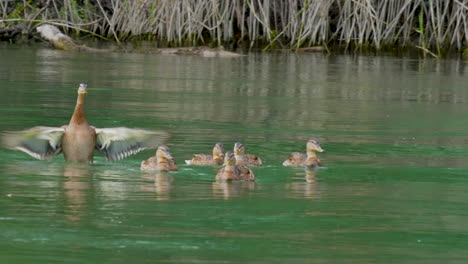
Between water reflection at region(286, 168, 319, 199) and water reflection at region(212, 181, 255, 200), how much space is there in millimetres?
246

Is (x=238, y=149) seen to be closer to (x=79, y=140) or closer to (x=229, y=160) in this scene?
(x=229, y=160)

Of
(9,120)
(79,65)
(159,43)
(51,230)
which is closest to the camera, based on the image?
(51,230)

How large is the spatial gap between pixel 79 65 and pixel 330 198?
950 cm

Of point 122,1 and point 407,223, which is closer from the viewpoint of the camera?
point 407,223

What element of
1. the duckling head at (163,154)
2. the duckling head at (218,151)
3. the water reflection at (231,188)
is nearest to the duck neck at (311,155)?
the duckling head at (218,151)

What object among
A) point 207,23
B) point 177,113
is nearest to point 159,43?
point 207,23

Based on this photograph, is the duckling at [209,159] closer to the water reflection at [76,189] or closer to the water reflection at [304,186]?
the water reflection at [304,186]

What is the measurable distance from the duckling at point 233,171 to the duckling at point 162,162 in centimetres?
39

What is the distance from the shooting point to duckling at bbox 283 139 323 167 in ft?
26.7

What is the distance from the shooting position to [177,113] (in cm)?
1097

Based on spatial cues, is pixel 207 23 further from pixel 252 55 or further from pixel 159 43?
pixel 252 55

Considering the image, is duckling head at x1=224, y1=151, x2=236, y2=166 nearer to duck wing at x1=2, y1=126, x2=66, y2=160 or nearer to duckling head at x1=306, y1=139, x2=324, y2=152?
duckling head at x1=306, y1=139, x2=324, y2=152

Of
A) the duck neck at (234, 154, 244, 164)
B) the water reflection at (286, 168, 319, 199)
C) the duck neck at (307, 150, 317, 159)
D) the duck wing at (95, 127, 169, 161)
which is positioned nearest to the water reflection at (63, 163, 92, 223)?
the duck wing at (95, 127, 169, 161)

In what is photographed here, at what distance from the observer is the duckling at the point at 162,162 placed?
7804 mm
